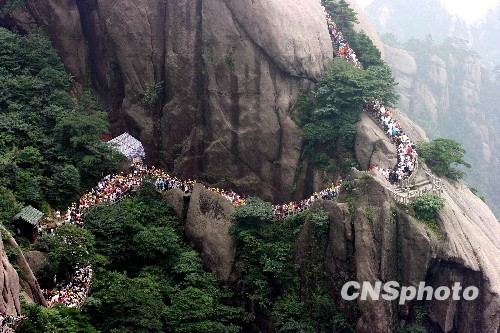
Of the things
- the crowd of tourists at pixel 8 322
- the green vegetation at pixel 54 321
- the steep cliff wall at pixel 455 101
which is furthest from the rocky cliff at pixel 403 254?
the steep cliff wall at pixel 455 101

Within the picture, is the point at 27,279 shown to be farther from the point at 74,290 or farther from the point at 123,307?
the point at 123,307

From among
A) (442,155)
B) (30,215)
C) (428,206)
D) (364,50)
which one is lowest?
(30,215)

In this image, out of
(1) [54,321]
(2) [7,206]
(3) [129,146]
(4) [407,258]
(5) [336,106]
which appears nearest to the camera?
(1) [54,321]

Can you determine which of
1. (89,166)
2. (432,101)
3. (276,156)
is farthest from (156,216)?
(432,101)

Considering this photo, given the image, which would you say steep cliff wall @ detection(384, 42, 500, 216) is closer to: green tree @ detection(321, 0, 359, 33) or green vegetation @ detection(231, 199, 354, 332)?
green tree @ detection(321, 0, 359, 33)

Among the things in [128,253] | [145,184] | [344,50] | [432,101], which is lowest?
[128,253]

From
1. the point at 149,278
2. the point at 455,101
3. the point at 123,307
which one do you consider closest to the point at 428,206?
the point at 149,278

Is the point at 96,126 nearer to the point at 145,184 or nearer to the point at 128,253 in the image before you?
the point at 145,184
